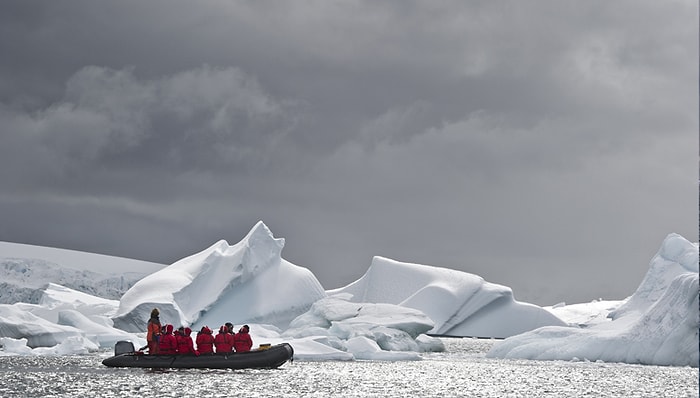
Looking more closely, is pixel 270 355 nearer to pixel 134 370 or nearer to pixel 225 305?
pixel 134 370

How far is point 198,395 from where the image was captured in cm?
1758

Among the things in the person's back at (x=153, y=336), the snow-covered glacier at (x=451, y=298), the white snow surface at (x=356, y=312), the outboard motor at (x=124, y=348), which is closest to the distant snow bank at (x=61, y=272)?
the white snow surface at (x=356, y=312)

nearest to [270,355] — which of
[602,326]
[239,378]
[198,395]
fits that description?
[239,378]

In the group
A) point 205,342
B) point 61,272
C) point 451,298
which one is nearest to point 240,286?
point 451,298

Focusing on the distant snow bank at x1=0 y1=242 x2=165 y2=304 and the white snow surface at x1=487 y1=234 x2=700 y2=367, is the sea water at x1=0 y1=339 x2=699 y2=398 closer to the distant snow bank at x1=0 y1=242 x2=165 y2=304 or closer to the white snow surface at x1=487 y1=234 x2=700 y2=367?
the white snow surface at x1=487 y1=234 x2=700 y2=367

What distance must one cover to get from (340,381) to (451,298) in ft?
103

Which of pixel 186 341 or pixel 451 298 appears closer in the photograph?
pixel 186 341

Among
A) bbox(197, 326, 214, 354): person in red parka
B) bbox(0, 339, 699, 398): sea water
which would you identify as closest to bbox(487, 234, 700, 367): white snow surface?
bbox(0, 339, 699, 398): sea water

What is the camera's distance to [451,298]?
2077 inches

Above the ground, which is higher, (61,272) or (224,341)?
(61,272)

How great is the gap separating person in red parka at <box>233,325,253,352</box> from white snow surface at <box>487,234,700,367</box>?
13.5m

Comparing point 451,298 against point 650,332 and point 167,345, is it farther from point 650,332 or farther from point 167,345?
point 167,345

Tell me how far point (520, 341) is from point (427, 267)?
2235 cm

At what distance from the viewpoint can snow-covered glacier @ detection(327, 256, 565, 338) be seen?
52.6m
